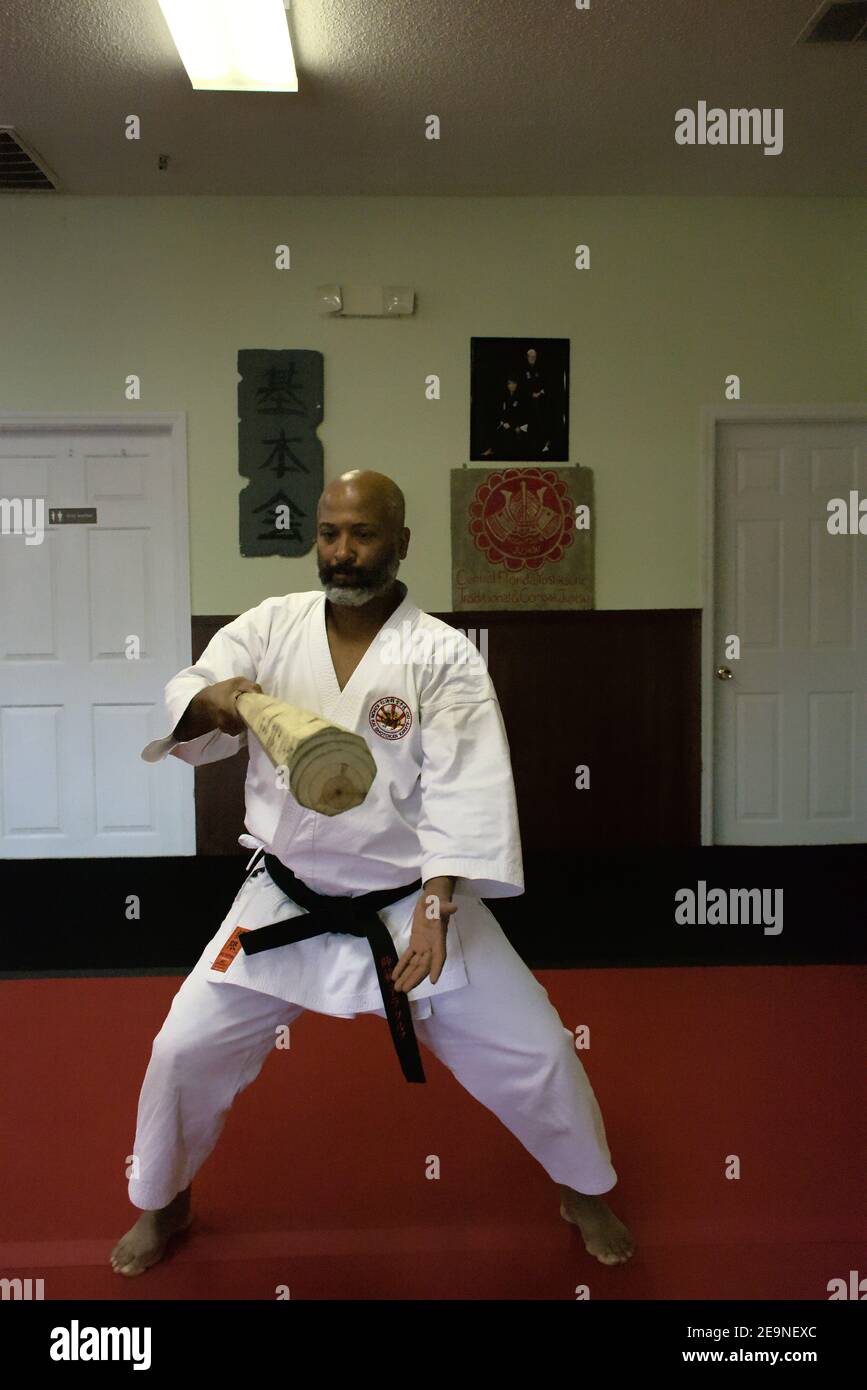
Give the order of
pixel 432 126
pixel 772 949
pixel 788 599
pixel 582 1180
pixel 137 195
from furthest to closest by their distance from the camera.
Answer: pixel 788 599, pixel 137 195, pixel 432 126, pixel 772 949, pixel 582 1180

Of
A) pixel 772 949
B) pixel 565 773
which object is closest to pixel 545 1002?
pixel 772 949

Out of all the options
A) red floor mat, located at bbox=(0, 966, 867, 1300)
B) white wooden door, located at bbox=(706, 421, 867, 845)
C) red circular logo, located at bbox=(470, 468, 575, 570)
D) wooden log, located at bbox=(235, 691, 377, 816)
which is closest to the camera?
wooden log, located at bbox=(235, 691, 377, 816)

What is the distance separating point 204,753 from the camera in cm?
159

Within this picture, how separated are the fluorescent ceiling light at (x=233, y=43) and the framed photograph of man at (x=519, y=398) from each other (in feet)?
4.28

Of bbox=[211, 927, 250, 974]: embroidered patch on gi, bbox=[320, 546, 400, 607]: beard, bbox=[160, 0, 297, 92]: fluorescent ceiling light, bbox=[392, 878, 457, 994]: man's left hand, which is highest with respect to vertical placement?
bbox=[160, 0, 297, 92]: fluorescent ceiling light

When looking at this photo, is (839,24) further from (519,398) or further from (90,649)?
(90,649)

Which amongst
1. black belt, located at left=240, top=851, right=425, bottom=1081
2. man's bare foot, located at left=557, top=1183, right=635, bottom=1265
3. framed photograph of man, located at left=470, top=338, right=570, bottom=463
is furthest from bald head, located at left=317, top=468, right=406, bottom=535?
framed photograph of man, located at left=470, top=338, right=570, bottom=463

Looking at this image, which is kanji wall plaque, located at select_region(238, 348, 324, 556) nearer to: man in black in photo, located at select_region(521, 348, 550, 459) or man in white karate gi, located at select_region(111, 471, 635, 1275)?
man in black in photo, located at select_region(521, 348, 550, 459)

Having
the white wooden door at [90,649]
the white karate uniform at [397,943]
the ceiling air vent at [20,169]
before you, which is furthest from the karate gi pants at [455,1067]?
the ceiling air vent at [20,169]

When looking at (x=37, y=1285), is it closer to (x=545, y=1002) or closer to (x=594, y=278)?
(x=545, y=1002)

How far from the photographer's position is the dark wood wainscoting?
4043mm

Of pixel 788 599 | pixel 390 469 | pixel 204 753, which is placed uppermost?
pixel 390 469

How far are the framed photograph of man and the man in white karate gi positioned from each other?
8.32ft
